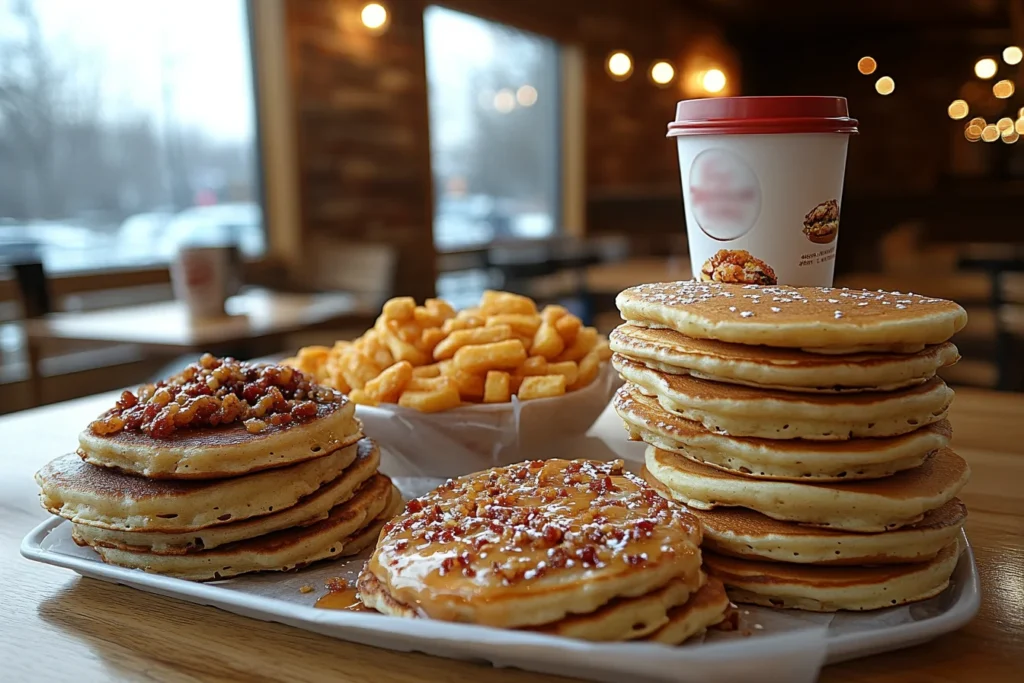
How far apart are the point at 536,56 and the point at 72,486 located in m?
7.95

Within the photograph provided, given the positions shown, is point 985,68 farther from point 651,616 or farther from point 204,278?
point 651,616

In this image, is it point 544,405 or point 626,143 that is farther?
point 626,143

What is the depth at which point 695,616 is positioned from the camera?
74 cm

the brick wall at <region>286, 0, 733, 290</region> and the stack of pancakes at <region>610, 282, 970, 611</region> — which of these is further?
the brick wall at <region>286, 0, 733, 290</region>

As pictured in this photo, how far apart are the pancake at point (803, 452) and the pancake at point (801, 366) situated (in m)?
0.05

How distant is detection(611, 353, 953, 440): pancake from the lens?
821 mm

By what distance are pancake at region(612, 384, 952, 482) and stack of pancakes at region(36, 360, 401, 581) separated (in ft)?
1.33

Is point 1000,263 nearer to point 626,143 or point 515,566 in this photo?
point 515,566

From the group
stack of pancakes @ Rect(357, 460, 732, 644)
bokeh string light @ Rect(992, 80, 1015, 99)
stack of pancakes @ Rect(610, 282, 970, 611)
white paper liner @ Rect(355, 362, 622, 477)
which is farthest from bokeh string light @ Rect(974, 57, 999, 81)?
stack of pancakes @ Rect(357, 460, 732, 644)

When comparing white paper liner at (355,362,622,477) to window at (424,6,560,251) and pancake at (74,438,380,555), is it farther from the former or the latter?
window at (424,6,560,251)

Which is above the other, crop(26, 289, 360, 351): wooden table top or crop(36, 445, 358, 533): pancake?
crop(36, 445, 358, 533): pancake

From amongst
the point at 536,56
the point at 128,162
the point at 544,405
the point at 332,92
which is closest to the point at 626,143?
the point at 536,56

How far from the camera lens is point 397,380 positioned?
1.25m

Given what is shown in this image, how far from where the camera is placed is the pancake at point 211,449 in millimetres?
925
